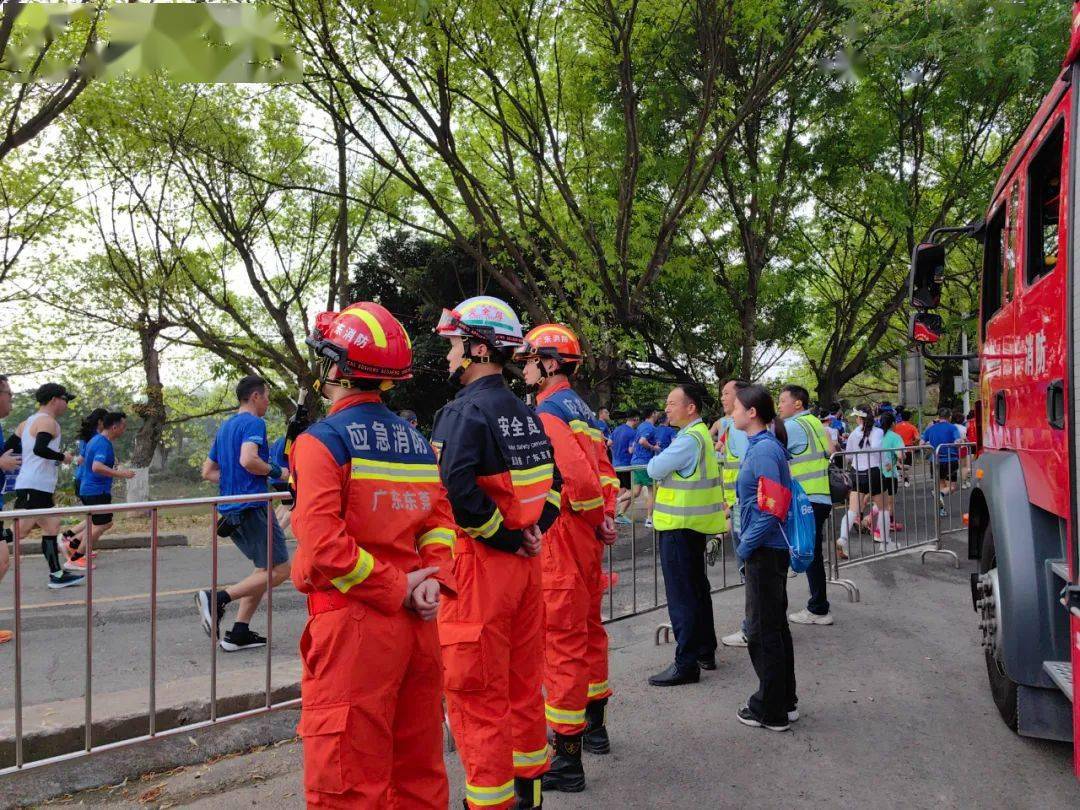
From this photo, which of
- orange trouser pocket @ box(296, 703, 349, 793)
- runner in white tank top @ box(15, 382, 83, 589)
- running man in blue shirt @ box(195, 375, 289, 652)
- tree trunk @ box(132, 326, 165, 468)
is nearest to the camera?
orange trouser pocket @ box(296, 703, 349, 793)

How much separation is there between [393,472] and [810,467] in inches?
187

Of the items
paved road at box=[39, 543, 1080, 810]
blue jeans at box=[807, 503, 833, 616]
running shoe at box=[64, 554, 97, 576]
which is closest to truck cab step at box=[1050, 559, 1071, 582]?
paved road at box=[39, 543, 1080, 810]

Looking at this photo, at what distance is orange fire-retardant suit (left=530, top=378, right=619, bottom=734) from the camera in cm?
376

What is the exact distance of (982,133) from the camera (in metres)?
16.0

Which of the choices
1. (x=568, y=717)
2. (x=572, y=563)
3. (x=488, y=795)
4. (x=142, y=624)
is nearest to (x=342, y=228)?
(x=142, y=624)

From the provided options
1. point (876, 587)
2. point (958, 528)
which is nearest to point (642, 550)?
point (876, 587)

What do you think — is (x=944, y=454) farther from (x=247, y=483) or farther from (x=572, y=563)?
(x=247, y=483)

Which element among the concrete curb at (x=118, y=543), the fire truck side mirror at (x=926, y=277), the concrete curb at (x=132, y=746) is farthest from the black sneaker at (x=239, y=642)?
the concrete curb at (x=118, y=543)

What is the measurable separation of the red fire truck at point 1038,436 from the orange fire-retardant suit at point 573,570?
6.11 ft

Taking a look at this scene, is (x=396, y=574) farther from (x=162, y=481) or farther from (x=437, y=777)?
(x=162, y=481)

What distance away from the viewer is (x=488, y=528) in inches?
125

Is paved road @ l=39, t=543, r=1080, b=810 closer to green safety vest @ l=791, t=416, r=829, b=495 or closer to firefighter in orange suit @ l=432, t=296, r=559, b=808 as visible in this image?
firefighter in orange suit @ l=432, t=296, r=559, b=808

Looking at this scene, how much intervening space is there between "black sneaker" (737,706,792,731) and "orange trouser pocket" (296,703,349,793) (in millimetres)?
2731

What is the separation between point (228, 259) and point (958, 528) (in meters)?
15.6
